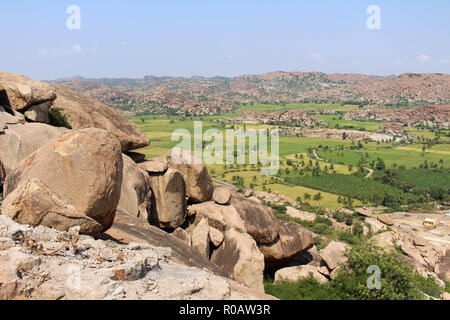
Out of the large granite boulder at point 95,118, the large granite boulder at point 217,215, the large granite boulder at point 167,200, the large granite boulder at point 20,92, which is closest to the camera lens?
the large granite boulder at point 20,92

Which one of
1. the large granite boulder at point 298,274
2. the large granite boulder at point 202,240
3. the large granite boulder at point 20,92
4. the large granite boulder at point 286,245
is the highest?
the large granite boulder at point 20,92

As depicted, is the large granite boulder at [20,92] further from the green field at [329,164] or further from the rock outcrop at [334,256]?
the green field at [329,164]

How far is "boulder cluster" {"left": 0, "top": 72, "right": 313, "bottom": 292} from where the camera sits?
8.48 meters

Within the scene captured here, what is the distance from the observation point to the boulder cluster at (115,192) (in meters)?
8.48

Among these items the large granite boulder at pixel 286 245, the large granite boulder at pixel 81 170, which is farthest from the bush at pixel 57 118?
the large granite boulder at pixel 286 245

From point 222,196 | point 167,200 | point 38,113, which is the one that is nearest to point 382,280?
point 222,196

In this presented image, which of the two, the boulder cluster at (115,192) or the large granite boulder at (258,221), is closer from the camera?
the boulder cluster at (115,192)

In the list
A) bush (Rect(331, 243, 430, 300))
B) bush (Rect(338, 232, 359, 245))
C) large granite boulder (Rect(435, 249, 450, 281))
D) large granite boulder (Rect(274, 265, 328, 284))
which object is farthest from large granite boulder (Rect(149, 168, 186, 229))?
large granite boulder (Rect(435, 249, 450, 281))

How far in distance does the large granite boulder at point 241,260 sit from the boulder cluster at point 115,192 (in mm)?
42

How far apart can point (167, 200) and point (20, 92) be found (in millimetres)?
7809

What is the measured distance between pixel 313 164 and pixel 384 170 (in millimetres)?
21606

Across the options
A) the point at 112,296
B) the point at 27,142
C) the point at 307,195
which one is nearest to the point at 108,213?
the point at 112,296

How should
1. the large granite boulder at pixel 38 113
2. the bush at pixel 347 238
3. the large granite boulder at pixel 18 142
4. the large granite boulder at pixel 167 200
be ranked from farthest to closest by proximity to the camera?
the bush at pixel 347 238
the large granite boulder at pixel 167 200
the large granite boulder at pixel 38 113
the large granite boulder at pixel 18 142

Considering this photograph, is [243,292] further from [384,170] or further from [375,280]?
[384,170]
